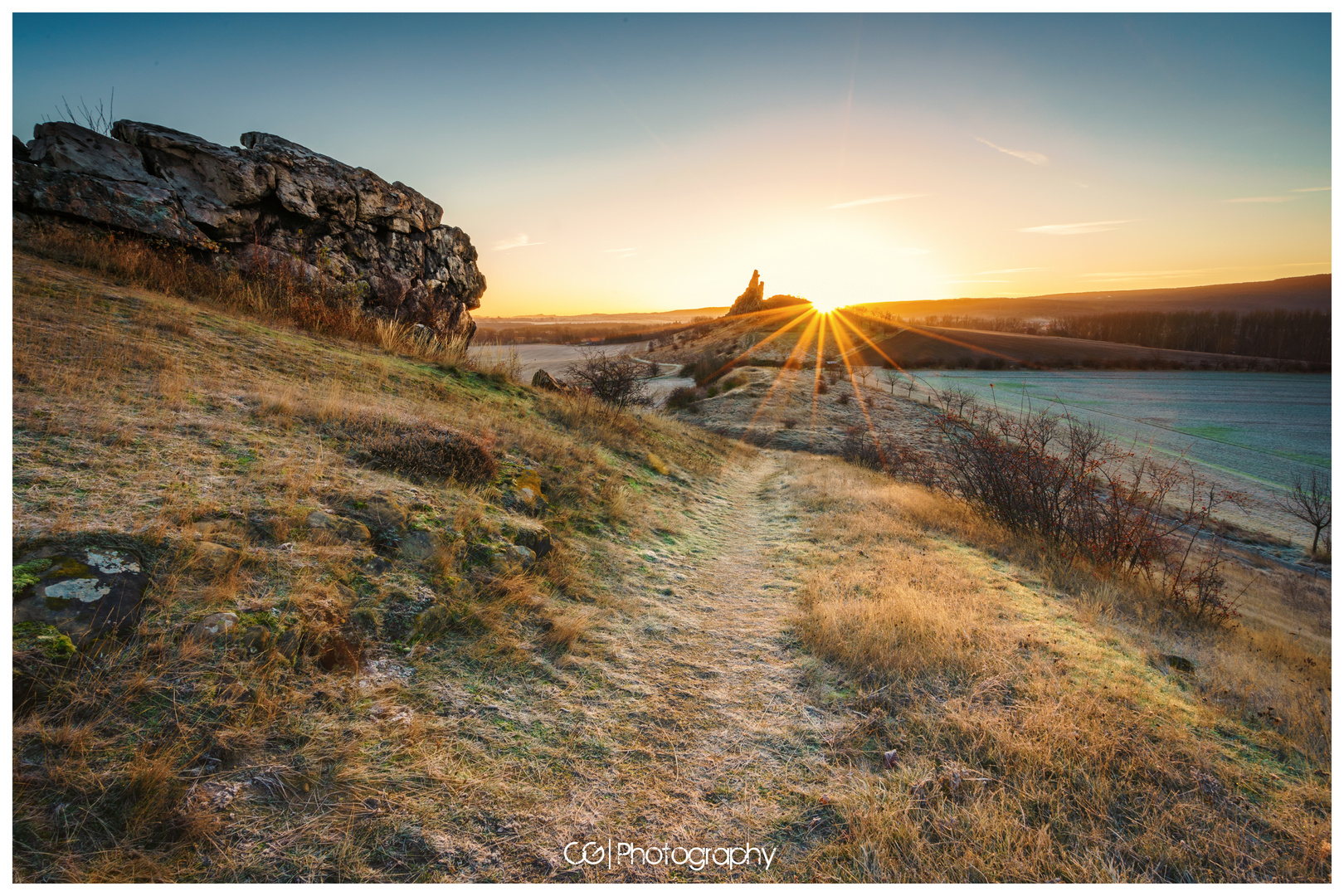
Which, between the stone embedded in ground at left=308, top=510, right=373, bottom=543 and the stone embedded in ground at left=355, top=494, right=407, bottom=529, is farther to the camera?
the stone embedded in ground at left=355, top=494, right=407, bottom=529

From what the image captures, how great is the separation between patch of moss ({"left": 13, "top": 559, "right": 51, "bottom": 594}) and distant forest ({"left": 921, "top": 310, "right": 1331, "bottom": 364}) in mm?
63994

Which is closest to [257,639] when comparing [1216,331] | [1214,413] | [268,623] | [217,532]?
[268,623]

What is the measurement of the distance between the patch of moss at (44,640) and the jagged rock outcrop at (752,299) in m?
78.9

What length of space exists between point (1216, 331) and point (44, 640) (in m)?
110

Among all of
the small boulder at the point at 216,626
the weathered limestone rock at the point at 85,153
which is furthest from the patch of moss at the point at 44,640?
the weathered limestone rock at the point at 85,153

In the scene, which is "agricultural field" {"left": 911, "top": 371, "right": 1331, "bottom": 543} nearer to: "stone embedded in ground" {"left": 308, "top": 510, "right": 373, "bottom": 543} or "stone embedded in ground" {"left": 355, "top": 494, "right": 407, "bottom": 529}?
"stone embedded in ground" {"left": 355, "top": 494, "right": 407, "bottom": 529}

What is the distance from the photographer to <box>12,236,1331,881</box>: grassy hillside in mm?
2373

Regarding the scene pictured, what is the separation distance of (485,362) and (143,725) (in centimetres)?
1130

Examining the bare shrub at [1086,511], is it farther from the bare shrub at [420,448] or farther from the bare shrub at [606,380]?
the bare shrub at [606,380]

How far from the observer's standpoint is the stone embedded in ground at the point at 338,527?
409cm

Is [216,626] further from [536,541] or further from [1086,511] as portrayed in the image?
[1086,511]

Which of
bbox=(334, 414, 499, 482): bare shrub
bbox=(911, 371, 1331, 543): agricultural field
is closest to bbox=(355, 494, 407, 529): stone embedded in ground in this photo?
bbox=(334, 414, 499, 482): bare shrub

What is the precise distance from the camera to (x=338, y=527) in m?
4.19

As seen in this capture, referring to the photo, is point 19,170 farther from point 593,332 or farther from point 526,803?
point 593,332
